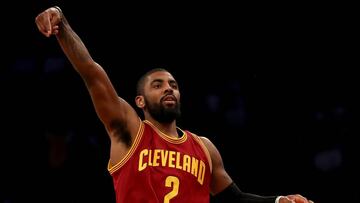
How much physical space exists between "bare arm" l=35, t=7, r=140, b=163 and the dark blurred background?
198cm

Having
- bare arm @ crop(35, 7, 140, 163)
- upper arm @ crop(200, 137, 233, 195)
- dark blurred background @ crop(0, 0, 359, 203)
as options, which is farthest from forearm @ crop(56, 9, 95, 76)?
dark blurred background @ crop(0, 0, 359, 203)

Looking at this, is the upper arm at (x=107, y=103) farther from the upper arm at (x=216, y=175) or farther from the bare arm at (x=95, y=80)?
the upper arm at (x=216, y=175)

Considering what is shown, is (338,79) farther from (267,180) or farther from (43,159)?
(43,159)

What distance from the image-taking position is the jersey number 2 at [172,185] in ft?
10.5

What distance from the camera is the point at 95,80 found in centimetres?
306

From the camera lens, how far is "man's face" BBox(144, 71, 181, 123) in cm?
346

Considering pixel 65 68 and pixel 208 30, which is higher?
pixel 208 30

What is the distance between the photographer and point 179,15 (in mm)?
6449

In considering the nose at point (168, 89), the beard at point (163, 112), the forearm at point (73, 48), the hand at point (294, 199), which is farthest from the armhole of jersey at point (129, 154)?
the hand at point (294, 199)

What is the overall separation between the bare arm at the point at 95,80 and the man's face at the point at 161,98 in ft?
0.73

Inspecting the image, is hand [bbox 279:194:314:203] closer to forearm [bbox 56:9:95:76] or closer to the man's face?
the man's face

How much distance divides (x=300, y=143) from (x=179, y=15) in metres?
1.94

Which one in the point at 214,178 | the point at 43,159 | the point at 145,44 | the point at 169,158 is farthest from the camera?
the point at 145,44

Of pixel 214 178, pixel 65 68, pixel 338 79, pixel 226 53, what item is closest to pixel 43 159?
pixel 65 68
